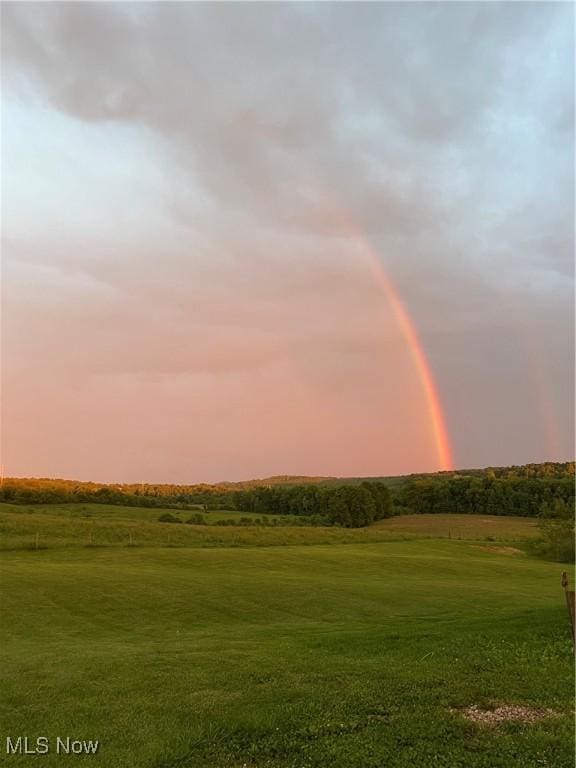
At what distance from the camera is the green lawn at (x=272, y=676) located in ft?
30.8

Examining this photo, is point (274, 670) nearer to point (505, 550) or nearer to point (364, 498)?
point (505, 550)

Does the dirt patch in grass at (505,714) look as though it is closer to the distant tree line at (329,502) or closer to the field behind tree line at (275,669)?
the field behind tree line at (275,669)

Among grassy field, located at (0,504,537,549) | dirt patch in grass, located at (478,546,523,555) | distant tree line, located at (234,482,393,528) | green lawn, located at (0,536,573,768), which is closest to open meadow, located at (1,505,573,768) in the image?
green lawn, located at (0,536,573,768)

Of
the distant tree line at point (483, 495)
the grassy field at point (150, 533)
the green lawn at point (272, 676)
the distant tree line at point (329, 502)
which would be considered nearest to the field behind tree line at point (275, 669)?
the green lawn at point (272, 676)

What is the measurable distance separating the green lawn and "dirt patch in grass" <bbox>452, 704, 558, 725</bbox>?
10.5 inches

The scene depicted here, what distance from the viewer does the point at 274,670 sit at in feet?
48.2

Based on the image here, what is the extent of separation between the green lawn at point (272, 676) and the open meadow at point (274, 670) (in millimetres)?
50

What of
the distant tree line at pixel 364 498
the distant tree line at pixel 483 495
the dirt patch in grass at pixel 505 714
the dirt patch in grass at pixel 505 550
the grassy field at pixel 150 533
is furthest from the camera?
the distant tree line at pixel 483 495

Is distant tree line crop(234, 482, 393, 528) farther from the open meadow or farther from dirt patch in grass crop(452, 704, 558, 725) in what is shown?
dirt patch in grass crop(452, 704, 558, 725)

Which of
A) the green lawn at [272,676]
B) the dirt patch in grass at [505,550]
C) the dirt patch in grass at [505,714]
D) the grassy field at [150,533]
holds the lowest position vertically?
the dirt patch in grass at [505,550]

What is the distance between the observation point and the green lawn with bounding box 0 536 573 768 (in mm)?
9398

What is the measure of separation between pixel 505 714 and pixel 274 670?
600cm

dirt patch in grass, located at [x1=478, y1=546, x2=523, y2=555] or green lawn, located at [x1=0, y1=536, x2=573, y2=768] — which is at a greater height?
green lawn, located at [x1=0, y1=536, x2=573, y2=768]

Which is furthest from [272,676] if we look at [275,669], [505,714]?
[505,714]
